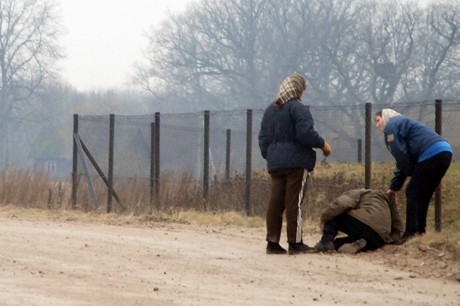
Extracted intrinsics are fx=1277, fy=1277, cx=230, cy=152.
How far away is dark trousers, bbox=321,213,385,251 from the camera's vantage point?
13680mm

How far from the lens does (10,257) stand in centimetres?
1241

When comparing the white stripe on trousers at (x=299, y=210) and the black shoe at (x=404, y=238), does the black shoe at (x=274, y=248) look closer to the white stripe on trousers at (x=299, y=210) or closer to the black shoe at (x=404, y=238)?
the white stripe on trousers at (x=299, y=210)

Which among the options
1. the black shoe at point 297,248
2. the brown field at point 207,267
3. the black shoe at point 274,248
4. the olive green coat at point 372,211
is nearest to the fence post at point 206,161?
the brown field at point 207,267

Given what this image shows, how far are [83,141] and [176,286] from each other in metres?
13.8

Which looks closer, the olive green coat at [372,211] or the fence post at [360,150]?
the olive green coat at [372,211]

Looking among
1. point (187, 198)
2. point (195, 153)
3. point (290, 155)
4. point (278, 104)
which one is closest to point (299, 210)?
point (290, 155)

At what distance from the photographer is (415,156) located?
13977mm

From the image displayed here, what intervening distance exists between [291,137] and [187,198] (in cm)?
831

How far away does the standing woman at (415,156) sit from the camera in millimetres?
13836

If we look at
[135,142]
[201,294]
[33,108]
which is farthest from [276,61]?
[201,294]

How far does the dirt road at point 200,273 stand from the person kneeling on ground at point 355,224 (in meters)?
0.23

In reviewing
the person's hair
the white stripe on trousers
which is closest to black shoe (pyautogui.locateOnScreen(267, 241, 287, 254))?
the white stripe on trousers

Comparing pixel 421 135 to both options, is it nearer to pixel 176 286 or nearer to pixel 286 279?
pixel 286 279

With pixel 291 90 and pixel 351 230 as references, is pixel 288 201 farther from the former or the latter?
pixel 291 90
